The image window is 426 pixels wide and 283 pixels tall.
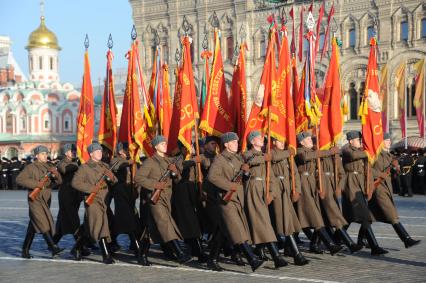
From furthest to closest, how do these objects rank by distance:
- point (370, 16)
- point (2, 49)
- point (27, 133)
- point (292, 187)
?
point (2, 49) < point (27, 133) < point (370, 16) < point (292, 187)

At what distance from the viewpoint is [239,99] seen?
12.5 meters

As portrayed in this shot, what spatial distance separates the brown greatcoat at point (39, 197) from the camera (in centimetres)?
1141

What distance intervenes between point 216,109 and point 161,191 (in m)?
2.06

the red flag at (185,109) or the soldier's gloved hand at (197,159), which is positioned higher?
the red flag at (185,109)

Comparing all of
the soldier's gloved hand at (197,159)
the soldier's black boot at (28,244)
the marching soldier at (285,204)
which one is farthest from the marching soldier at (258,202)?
the soldier's black boot at (28,244)

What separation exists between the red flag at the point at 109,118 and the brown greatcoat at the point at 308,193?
3.39m

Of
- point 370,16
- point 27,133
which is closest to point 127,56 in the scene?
point 370,16

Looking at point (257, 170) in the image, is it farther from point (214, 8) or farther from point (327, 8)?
point (214, 8)

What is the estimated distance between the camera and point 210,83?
12266mm

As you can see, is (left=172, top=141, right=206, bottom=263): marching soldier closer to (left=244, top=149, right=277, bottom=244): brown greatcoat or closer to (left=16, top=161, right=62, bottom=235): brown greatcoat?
(left=244, top=149, right=277, bottom=244): brown greatcoat

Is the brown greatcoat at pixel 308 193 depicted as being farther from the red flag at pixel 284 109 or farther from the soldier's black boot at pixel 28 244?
the soldier's black boot at pixel 28 244

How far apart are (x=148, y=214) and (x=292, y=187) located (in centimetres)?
193

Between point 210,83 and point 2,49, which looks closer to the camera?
point 210,83

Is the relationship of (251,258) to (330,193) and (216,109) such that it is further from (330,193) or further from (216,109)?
(216,109)
